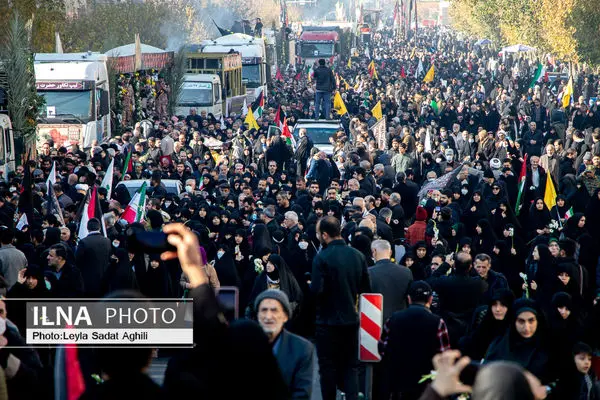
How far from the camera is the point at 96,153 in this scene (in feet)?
72.2

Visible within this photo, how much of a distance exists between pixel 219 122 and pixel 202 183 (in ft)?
38.2

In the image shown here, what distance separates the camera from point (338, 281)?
32.0 feet

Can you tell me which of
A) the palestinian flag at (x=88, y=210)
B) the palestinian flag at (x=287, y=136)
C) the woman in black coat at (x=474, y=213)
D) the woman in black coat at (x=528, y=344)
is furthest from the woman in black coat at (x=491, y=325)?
the palestinian flag at (x=287, y=136)

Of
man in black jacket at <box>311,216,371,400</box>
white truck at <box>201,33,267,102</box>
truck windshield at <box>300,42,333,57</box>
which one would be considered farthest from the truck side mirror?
truck windshield at <box>300,42,333,57</box>

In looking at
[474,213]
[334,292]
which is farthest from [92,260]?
[474,213]

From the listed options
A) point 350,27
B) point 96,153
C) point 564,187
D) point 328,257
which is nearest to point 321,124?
point 96,153

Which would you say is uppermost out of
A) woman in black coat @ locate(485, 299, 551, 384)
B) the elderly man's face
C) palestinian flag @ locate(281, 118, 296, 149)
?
the elderly man's face

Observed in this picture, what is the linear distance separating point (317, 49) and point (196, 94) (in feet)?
110

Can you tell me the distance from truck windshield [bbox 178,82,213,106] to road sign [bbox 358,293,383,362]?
28286mm

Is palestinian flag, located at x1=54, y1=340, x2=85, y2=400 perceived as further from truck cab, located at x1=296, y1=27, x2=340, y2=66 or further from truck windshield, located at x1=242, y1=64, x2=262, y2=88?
truck cab, located at x1=296, y1=27, x2=340, y2=66

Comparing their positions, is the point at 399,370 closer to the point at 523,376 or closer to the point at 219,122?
the point at 523,376

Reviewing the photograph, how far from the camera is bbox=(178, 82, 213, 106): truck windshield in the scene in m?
37.8

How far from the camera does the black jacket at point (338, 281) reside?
9.73m

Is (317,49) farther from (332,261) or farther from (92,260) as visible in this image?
(332,261)
